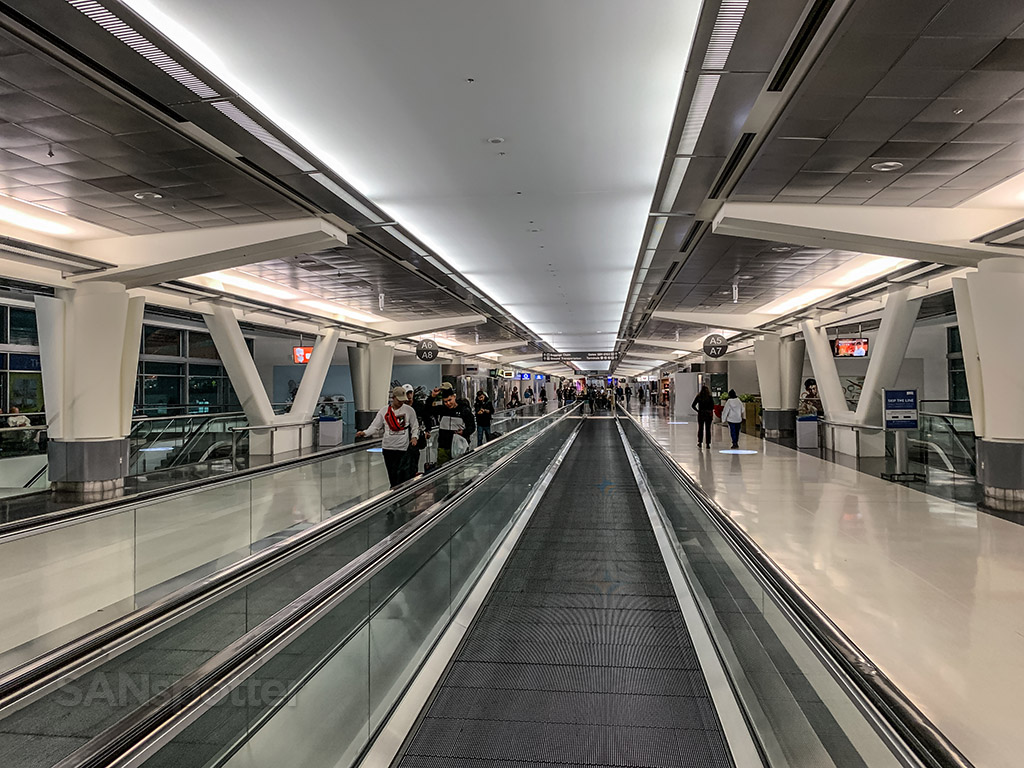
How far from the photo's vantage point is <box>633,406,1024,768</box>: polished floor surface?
4129 mm

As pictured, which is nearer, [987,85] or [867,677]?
[867,677]

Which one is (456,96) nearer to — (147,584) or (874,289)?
(147,584)

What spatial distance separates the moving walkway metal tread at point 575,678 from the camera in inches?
152

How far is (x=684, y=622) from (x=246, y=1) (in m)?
6.24

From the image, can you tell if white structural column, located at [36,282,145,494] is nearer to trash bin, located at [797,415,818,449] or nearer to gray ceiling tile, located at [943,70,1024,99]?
gray ceiling tile, located at [943,70,1024,99]

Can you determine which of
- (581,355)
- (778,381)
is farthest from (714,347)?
(581,355)

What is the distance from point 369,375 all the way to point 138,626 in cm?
2536

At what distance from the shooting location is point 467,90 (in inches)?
278

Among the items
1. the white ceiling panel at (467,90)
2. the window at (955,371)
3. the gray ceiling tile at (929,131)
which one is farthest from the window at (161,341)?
the window at (955,371)

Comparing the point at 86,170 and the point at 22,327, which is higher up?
the point at 86,170

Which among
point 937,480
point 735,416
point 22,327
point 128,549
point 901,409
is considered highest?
point 22,327

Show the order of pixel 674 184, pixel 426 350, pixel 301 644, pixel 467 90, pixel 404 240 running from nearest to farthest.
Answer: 1. pixel 301 644
2. pixel 467 90
3. pixel 674 184
4. pixel 404 240
5. pixel 426 350

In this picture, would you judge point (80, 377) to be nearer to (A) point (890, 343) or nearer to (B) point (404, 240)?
(B) point (404, 240)

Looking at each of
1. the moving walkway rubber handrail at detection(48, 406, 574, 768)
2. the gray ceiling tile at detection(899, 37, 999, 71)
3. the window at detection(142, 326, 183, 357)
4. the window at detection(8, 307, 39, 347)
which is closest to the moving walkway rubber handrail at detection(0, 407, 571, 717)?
the moving walkway rubber handrail at detection(48, 406, 574, 768)
